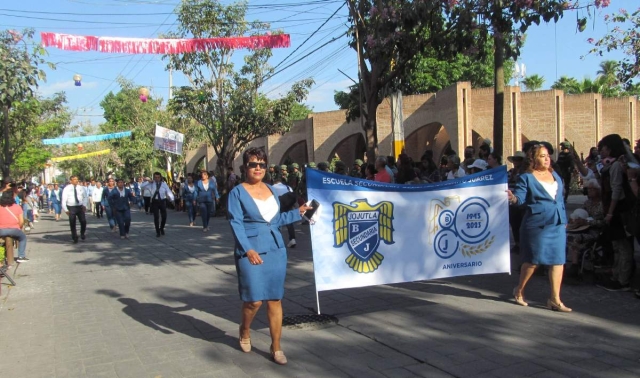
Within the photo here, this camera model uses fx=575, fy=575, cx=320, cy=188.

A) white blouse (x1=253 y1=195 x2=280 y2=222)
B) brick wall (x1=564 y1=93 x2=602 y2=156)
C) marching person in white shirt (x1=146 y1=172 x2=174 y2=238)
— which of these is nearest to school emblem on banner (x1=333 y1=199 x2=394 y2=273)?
white blouse (x1=253 y1=195 x2=280 y2=222)

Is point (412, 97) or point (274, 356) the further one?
point (412, 97)

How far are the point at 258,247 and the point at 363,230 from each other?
1.72 metres

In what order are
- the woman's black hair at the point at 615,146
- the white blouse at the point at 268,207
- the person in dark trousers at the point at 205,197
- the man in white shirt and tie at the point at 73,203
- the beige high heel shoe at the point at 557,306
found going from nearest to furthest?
1. the white blouse at the point at 268,207
2. the beige high heel shoe at the point at 557,306
3. the woman's black hair at the point at 615,146
4. the man in white shirt and tie at the point at 73,203
5. the person in dark trousers at the point at 205,197

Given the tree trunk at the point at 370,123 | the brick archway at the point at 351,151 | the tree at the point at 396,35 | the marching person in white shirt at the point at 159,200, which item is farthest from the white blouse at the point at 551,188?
the brick archway at the point at 351,151

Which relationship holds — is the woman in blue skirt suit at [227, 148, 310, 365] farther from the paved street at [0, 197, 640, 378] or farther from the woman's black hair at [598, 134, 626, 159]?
the woman's black hair at [598, 134, 626, 159]

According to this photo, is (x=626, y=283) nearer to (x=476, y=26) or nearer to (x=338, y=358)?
(x=338, y=358)

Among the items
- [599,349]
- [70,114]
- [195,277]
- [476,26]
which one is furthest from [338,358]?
[70,114]

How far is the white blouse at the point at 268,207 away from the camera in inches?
191

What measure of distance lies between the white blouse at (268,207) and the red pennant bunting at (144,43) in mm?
8030

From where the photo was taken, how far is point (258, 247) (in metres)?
4.75

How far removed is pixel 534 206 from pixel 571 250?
171 centimetres

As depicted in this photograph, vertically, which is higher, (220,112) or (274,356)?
(220,112)

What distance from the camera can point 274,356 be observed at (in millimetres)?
4805

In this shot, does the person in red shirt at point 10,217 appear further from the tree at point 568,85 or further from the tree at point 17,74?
the tree at point 568,85
